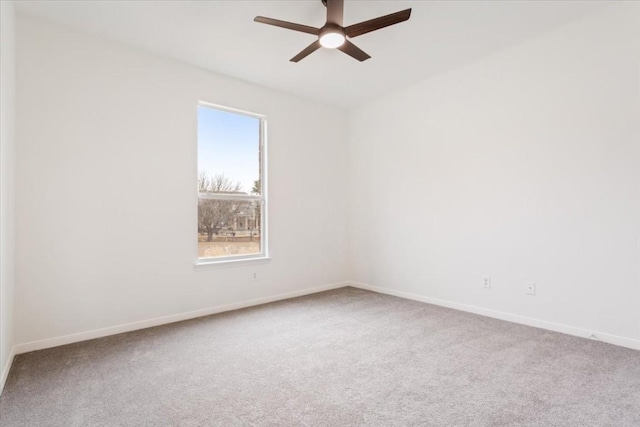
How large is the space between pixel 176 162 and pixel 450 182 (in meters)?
3.05

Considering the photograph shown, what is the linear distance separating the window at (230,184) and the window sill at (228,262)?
52 millimetres

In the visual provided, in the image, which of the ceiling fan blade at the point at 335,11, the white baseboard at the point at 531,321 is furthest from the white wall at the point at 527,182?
the ceiling fan blade at the point at 335,11

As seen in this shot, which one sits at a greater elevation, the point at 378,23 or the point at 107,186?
the point at 378,23

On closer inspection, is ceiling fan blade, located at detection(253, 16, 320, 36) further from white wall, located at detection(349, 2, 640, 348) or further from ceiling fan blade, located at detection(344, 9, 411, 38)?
white wall, located at detection(349, 2, 640, 348)

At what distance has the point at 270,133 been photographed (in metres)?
4.40

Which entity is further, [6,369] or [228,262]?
[228,262]

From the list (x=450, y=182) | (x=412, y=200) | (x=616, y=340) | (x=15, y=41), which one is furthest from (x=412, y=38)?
(x=15, y=41)

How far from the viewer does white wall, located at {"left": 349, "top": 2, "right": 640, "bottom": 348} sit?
9.15 ft

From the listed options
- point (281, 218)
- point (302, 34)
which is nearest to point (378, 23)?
point (302, 34)

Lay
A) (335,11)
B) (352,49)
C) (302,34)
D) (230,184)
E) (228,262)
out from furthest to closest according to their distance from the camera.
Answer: (230,184) → (228,262) → (302,34) → (352,49) → (335,11)

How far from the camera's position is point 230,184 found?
13.5 feet

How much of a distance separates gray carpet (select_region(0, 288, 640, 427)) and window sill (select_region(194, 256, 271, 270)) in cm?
68

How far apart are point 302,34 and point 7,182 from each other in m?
2.59

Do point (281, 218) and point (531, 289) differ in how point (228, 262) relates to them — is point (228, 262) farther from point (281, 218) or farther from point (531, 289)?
point (531, 289)
